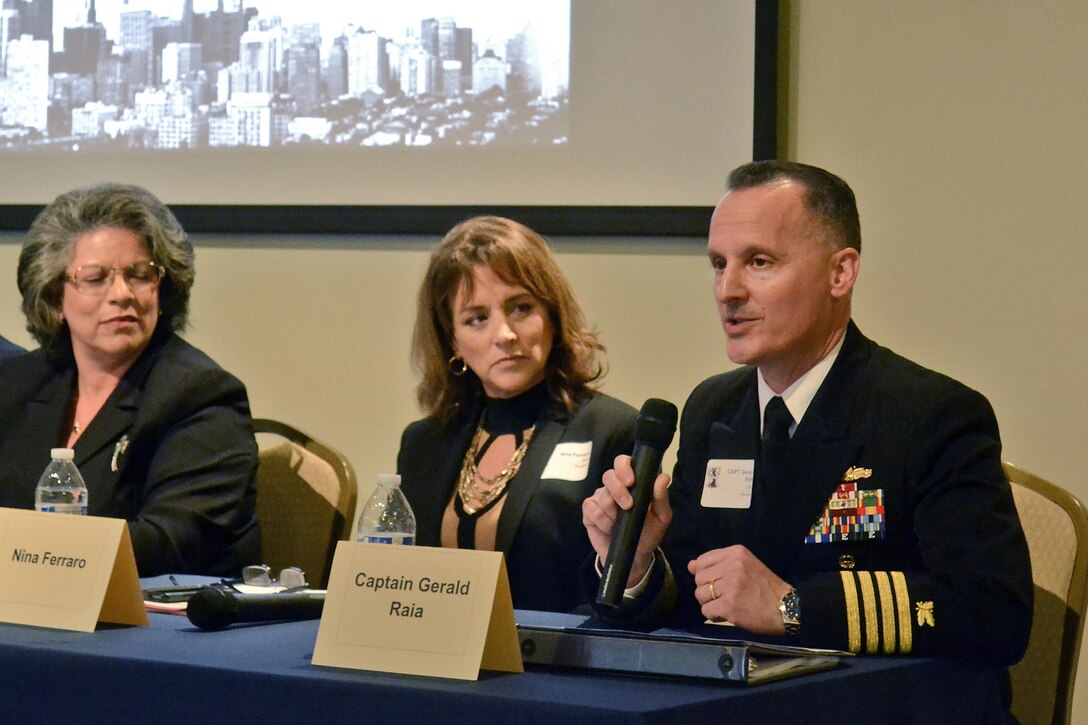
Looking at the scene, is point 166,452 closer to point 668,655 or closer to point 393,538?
point 393,538

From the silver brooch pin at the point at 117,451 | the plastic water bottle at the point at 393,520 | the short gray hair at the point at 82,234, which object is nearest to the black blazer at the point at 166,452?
the silver brooch pin at the point at 117,451

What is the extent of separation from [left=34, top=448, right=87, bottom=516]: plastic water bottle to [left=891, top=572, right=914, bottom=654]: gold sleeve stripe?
1715 mm

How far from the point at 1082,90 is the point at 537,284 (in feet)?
4.37

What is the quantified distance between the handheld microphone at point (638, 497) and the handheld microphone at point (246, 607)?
1.58 feet

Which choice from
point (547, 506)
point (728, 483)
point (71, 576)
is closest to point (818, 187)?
point (728, 483)

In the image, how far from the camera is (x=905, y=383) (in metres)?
2.08

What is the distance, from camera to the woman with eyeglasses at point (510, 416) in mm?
2789

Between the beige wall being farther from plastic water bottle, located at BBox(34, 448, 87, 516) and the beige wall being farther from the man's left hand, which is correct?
the man's left hand

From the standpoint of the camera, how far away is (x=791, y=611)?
1802mm

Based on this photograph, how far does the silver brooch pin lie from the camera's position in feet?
9.64

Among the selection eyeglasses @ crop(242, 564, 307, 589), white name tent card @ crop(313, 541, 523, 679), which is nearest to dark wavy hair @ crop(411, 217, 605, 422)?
eyeglasses @ crop(242, 564, 307, 589)

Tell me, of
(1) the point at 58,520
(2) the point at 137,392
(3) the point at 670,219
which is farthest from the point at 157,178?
(1) the point at 58,520

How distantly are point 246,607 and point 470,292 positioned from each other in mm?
1172

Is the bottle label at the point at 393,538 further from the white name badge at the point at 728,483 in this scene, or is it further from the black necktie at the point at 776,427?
the black necktie at the point at 776,427
